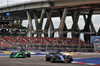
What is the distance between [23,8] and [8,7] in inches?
357

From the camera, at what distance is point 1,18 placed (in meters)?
80.7

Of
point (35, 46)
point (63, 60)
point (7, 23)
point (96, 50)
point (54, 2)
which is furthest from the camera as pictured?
point (7, 23)

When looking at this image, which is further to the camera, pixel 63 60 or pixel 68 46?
pixel 68 46

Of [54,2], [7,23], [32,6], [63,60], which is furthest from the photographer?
[7,23]

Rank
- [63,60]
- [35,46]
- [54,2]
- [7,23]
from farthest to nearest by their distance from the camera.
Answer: [7,23], [54,2], [35,46], [63,60]

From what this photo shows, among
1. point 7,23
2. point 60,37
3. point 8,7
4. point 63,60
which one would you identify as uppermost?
point 8,7

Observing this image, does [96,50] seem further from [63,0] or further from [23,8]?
[23,8]

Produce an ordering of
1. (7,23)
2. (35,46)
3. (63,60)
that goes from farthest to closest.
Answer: (7,23)
(35,46)
(63,60)

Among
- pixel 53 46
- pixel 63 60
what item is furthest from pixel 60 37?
pixel 63 60

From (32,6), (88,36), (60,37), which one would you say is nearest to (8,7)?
(32,6)

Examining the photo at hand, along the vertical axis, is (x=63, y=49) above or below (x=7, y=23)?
below

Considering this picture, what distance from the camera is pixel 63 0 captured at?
2475 inches

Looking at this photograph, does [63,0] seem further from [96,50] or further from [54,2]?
[96,50]

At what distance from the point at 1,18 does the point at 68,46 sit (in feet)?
102
